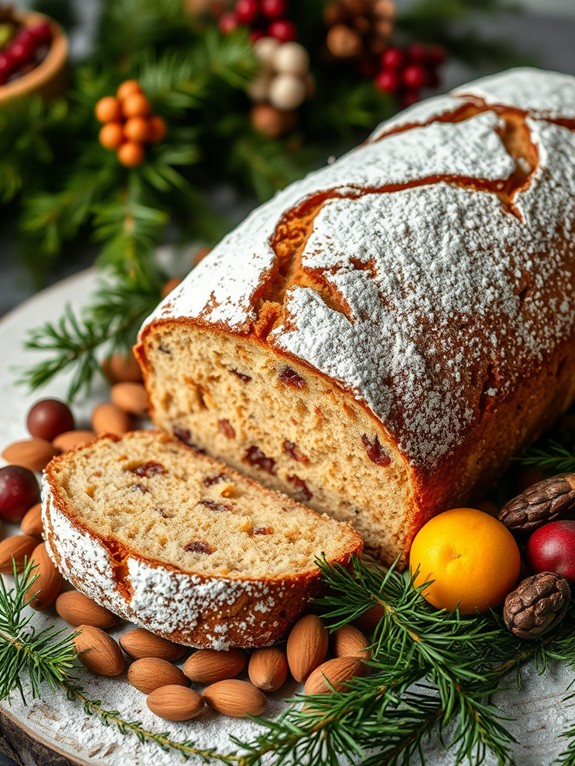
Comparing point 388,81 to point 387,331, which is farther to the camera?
point 388,81

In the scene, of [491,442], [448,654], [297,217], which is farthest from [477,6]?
[448,654]

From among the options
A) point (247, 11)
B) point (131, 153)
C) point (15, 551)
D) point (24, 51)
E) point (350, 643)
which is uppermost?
point (247, 11)

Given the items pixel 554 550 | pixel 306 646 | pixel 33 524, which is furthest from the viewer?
pixel 33 524

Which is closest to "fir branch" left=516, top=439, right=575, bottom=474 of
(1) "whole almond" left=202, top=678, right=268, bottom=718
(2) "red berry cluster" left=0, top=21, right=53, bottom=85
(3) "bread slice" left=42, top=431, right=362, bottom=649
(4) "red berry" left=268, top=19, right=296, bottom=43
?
(3) "bread slice" left=42, top=431, right=362, bottom=649

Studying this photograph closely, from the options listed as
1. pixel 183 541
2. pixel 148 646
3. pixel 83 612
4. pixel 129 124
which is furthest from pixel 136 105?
pixel 148 646

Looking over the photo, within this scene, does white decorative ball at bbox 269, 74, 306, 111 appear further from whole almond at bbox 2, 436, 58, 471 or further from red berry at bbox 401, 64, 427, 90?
whole almond at bbox 2, 436, 58, 471

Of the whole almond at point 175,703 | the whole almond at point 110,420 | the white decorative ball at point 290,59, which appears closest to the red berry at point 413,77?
the white decorative ball at point 290,59

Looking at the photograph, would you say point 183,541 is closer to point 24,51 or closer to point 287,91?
point 287,91

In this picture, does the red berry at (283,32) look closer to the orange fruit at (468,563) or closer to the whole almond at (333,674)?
the orange fruit at (468,563)
